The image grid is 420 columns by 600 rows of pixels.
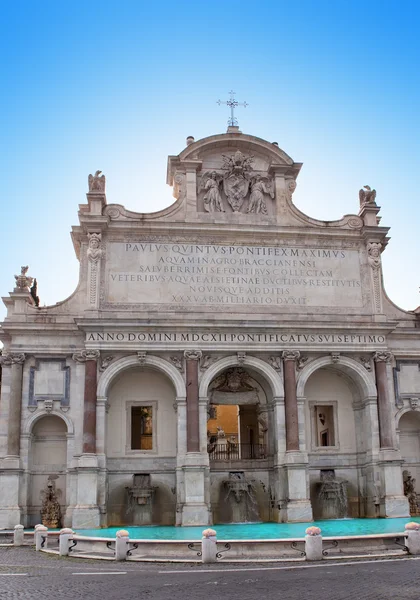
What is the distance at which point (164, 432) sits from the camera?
1315 inches

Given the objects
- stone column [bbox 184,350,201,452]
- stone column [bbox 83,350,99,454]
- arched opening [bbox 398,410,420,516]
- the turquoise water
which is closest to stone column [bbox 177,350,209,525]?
stone column [bbox 184,350,201,452]

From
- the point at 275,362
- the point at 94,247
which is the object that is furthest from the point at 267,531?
the point at 94,247

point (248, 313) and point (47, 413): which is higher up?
point (248, 313)

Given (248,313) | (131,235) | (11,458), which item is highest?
(131,235)

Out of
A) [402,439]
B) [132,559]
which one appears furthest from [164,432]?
[132,559]

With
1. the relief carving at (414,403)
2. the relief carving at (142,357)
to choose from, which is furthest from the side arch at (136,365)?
the relief carving at (414,403)

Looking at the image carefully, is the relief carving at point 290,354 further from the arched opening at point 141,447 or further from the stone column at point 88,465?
the stone column at point 88,465

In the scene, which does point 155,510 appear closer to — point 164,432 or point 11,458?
point 164,432

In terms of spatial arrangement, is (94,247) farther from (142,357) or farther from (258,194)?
(258,194)

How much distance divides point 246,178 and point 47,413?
1486 centimetres

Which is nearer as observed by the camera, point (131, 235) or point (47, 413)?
point (47, 413)

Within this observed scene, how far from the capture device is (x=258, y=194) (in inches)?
1407

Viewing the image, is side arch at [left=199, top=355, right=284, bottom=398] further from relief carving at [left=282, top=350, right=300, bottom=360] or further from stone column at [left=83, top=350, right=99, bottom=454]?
stone column at [left=83, top=350, right=99, bottom=454]

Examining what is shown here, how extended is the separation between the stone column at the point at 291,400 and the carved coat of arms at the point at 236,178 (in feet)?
25.9
